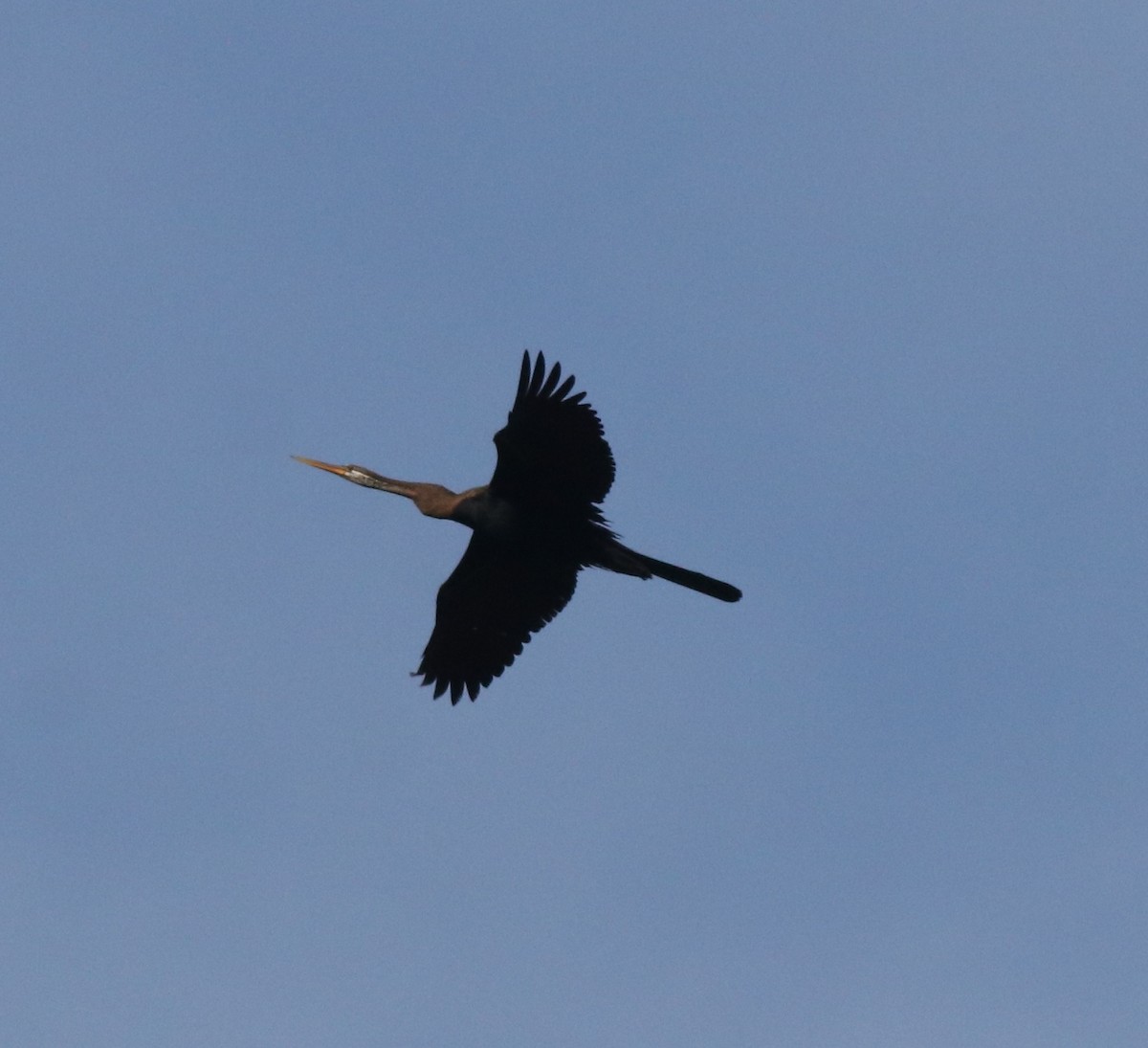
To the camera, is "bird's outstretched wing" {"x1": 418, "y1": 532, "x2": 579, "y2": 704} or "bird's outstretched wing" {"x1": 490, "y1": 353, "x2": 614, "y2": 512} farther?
"bird's outstretched wing" {"x1": 418, "y1": 532, "x2": 579, "y2": 704}

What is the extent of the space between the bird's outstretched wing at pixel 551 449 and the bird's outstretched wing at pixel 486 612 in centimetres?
97

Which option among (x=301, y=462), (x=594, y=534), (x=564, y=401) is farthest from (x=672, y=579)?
(x=301, y=462)

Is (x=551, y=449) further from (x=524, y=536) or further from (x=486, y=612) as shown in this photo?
(x=486, y=612)

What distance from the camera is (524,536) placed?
1540 centimetres

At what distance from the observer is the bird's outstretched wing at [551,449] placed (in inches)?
568

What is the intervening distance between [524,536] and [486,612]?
3.85 ft

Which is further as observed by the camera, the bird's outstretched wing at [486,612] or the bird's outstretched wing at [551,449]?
the bird's outstretched wing at [486,612]

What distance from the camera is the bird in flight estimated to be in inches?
572

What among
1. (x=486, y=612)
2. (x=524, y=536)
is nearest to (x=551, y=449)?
(x=524, y=536)

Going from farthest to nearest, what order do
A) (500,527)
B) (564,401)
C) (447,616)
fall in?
(447,616), (500,527), (564,401)

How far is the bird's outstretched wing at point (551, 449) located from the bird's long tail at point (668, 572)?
55 cm

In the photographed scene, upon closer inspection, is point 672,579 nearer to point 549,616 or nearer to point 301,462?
point 549,616

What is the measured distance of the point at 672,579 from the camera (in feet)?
50.8

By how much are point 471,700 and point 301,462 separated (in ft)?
9.09
